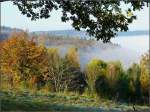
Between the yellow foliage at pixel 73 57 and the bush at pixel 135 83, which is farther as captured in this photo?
the yellow foliage at pixel 73 57

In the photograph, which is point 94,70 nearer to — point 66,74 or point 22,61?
point 66,74

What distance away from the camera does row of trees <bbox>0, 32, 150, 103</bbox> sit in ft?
15.8

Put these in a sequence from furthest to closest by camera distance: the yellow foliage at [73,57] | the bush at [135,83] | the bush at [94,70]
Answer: the yellow foliage at [73,57] < the bush at [94,70] < the bush at [135,83]

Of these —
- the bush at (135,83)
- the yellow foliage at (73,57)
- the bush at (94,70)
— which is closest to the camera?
the bush at (135,83)

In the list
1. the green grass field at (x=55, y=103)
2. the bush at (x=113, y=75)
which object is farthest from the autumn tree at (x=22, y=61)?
the bush at (x=113, y=75)

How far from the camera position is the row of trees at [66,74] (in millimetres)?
4828

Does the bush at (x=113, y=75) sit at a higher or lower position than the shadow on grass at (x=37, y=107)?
higher

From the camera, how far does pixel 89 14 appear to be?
5.06 meters

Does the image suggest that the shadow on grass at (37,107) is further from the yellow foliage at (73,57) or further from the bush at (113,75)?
the yellow foliage at (73,57)

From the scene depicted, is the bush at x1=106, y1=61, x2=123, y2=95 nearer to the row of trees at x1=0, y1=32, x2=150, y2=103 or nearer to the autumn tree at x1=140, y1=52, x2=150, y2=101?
the row of trees at x1=0, y1=32, x2=150, y2=103

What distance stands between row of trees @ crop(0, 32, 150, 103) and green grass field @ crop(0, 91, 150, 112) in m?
0.10

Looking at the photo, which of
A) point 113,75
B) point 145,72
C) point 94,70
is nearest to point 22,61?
point 94,70

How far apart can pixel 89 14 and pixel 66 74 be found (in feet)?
3.03

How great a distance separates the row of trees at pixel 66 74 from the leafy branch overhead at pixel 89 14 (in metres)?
0.40
